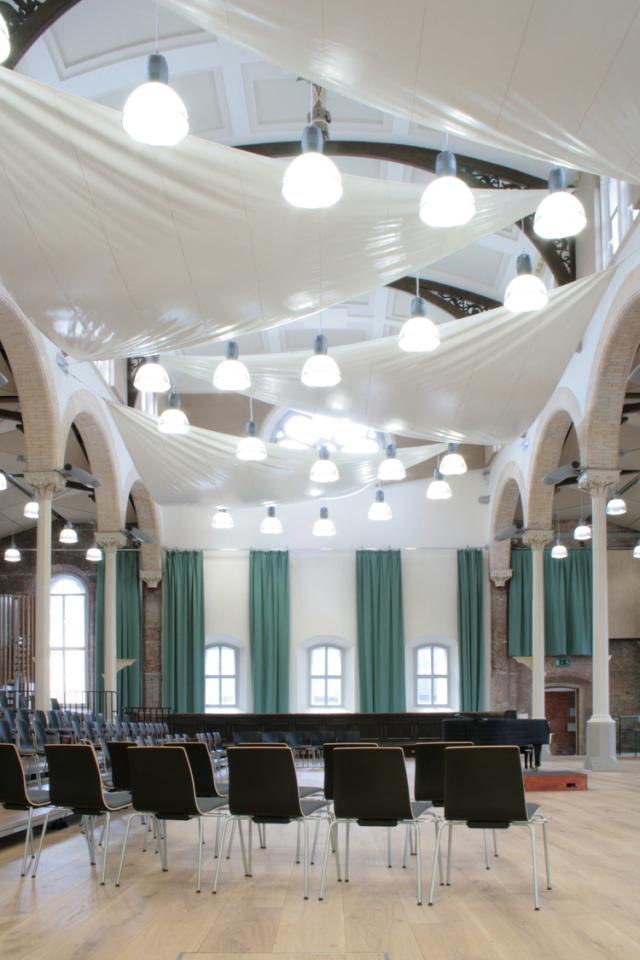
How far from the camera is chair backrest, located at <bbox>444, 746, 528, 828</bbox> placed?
5.45 meters

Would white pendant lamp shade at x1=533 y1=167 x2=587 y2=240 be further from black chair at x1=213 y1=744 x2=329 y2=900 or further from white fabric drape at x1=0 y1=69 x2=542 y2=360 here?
black chair at x1=213 y1=744 x2=329 y2=900

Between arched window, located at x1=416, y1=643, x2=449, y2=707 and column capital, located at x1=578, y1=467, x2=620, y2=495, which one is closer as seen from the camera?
column capital, located at x1=578, y1=467, x2=620, y2=495

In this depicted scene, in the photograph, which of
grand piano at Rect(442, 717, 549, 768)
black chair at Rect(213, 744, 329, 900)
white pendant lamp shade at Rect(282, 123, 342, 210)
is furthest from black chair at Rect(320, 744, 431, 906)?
grand piano at Rect(442, 717, 549, 768)

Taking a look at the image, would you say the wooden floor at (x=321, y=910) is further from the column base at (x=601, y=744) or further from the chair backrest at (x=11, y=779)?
the column base at (x=601, y=744)

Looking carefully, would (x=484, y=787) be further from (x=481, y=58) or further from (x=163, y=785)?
(x=481, y=58)

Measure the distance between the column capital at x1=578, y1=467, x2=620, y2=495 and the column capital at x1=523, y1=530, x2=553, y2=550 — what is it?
388 centimetres

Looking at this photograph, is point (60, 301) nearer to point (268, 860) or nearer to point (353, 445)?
point (268, 860)

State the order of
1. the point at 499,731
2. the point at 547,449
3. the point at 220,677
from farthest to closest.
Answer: the point at 220,677 → the point at 547,449 → the point at 499,731

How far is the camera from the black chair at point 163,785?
5887mm

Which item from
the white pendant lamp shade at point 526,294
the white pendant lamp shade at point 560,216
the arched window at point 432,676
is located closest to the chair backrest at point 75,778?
the white pendant lamp shade at point 526,294

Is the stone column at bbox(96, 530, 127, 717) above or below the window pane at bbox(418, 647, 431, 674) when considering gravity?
above

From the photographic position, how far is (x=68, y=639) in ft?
74.1

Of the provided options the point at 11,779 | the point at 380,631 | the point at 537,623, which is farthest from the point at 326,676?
the point at 11,779

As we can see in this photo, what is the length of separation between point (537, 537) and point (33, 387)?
9.04m
